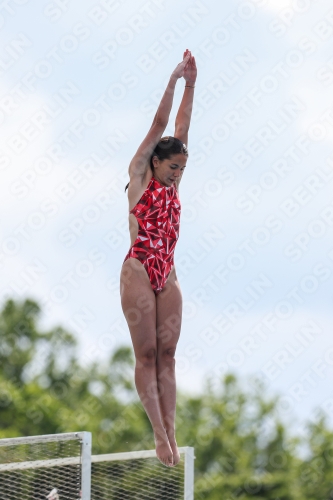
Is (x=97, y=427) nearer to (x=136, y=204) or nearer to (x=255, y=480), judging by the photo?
(x=255, y=480)

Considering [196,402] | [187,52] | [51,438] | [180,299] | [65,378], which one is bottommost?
[65,378]

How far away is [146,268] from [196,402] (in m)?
26.0

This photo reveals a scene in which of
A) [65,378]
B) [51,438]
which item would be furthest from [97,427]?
[51,438]

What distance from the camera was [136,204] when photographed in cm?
Result: 649

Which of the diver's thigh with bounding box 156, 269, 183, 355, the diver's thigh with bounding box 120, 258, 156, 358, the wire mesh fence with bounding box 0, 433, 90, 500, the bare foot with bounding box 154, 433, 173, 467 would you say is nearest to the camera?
the bare foot with bounding box 154, 433, 173, 467

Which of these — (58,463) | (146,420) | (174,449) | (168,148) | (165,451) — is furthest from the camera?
(146,420)

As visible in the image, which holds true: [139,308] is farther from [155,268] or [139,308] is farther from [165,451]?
[165,451]

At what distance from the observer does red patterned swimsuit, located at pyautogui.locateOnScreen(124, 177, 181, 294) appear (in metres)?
6.50

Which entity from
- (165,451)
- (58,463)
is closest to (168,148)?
(165,451)

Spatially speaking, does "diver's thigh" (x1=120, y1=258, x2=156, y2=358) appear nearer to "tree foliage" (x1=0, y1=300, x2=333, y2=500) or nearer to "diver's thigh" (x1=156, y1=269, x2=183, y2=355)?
"diver's thigh" (x1=156, y1=269, x2=183, y2=355)

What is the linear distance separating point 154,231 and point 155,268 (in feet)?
0.87

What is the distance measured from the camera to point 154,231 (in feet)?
21.4

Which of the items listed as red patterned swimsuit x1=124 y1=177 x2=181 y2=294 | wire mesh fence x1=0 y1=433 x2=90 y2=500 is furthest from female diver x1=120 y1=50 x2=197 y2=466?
wire mesh fence x1=0 y1=433 x2=90 y2=500

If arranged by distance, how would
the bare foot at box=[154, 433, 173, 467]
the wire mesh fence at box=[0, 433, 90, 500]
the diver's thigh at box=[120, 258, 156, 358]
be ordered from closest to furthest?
1. the bare foot at box=[154, 433, 173, 467]
2. the diver's thigh at box=[120, 258, 156, 358]
3. the wire mesh fence at box=[0, 433, 90, 500]
